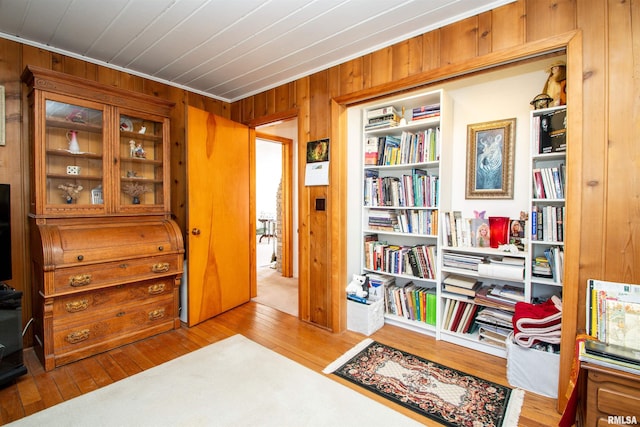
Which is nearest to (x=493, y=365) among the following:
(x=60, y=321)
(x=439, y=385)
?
(x=439, y=385)

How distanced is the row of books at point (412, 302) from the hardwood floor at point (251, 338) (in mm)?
159

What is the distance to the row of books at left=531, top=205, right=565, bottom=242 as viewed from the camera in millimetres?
2007

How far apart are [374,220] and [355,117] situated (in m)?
1.04

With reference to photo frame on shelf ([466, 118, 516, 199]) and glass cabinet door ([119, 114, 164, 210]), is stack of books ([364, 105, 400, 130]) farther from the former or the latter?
glass cabinet door ([119, 114, 164, 210])

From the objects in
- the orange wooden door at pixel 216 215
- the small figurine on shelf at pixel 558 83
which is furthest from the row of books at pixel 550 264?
the orange wooden door at pixel 216 215

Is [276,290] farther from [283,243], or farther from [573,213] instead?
[573,213]

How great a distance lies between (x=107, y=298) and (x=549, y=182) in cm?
343

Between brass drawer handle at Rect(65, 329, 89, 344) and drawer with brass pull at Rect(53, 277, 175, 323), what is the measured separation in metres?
0.10

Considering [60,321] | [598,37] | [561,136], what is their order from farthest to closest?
[60,321] → [561,136] → [598,37]

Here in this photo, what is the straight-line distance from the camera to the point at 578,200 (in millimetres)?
1619

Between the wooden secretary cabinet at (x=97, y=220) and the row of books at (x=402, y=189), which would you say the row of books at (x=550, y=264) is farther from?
the wooden secretary cabinet at (x=97, y=220)

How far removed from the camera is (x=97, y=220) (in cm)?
244

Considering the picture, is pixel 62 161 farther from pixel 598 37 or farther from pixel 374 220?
pixel 598 37

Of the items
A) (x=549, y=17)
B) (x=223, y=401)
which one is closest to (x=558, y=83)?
(x=549, y=17)
